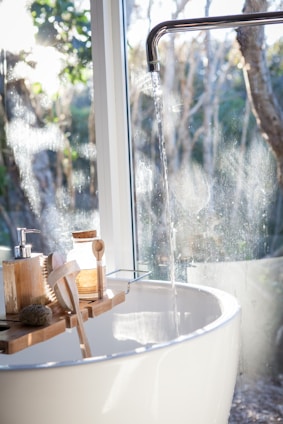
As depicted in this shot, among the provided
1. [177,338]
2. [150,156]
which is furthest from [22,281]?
[150,156]

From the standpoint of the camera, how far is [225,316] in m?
1.53

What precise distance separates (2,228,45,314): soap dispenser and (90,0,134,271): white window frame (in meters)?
0.55

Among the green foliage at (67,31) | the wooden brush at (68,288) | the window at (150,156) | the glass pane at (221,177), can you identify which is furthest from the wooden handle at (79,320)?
the green foliage at (67,31)

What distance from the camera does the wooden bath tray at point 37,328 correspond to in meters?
1.48

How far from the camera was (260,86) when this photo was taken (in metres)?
2.06

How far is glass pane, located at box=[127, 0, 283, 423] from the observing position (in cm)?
208

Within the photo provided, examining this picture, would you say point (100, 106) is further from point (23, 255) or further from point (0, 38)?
point (23, 255)

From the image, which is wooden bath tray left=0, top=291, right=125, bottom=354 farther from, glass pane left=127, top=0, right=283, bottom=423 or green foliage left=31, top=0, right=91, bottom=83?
green foliage left=31, top=0, right=91, bottom=83

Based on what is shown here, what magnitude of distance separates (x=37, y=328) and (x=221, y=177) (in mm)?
841

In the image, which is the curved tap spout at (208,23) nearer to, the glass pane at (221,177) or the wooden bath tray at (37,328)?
the glass pane at (221,177)

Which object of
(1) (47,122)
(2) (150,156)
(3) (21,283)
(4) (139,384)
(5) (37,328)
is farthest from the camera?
(1) (47,122)

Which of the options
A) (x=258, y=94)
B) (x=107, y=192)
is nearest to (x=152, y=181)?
(x=107, y=192)

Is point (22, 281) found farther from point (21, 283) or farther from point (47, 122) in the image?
point (47, 122)

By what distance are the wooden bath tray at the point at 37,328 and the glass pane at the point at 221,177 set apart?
1.46 ft
